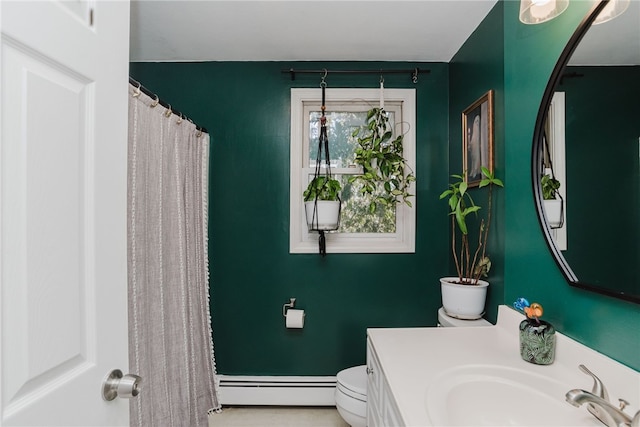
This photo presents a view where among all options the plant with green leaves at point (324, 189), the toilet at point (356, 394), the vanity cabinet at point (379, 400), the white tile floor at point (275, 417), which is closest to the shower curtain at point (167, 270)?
the white tile floor at point (275, 417)

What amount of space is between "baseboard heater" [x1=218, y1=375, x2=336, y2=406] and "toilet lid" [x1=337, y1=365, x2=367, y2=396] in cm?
38

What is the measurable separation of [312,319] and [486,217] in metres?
1.24

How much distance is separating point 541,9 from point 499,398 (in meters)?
1.29

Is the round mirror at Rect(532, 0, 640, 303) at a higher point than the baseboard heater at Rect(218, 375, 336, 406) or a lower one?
higher

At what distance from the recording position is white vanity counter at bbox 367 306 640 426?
88cm

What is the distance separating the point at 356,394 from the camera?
1.66 meters

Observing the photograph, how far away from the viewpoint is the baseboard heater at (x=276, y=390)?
7.08 ft

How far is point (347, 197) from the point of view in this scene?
224 cm

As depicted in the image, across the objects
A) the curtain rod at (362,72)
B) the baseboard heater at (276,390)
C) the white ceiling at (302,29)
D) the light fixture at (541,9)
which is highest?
the white ceiling at (302,29)

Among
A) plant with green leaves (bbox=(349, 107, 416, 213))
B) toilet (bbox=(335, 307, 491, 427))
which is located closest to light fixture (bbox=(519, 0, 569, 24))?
plant with green leaves (bbox=(349, 107, 416, 213))

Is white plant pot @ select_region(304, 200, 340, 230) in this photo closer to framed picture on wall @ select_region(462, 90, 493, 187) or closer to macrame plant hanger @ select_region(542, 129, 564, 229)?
framed picture on wall @ select_region(462, 90, 493, 187)

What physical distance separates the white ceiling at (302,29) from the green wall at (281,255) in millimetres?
129

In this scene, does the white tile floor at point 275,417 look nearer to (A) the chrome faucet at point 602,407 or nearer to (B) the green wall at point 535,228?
(B) the green wall at point 535,228

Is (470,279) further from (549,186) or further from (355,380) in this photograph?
(355,380)
